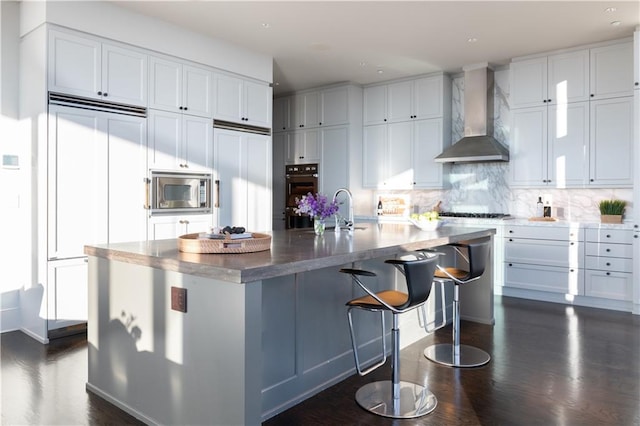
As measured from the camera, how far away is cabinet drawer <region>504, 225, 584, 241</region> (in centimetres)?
498

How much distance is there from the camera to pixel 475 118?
6.02m

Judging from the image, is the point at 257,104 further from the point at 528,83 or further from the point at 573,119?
the point at 573,119

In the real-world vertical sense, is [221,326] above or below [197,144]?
below

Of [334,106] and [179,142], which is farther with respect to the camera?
[334,106]

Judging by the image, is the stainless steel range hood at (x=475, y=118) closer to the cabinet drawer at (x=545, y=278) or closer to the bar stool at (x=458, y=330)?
the cabinet drawer at (x=545, y=278)

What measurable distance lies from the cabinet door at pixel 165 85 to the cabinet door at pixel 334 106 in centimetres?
286

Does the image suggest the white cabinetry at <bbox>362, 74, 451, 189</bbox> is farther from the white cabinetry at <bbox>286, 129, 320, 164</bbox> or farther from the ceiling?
the white cabinetry at <bbox>286, 129, 320, 164</bbox>

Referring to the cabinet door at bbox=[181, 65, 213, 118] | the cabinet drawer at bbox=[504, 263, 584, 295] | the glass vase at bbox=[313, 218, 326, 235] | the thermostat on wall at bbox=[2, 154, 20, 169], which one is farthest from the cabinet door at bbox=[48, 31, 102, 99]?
the cabinet drawer at bbox=[504, 263, 584, 295]

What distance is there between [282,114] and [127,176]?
393 centimetres

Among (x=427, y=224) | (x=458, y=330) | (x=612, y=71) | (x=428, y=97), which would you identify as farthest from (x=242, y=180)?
(x=612, y=71)

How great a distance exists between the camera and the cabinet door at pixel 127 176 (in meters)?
4.16

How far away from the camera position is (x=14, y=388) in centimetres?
280

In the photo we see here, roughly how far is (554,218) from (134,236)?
4.60m

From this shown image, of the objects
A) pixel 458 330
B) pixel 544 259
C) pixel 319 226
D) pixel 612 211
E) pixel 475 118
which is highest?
pixel 475 118
